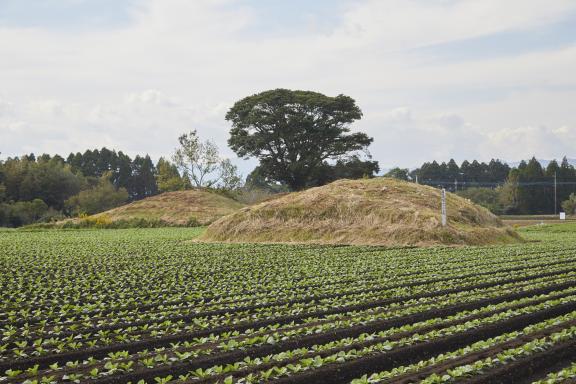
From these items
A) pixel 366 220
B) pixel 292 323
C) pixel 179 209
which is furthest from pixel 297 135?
pixel 292 323

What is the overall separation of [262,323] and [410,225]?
16.7 metres

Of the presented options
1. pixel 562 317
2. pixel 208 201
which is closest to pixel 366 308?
pixel 562 317

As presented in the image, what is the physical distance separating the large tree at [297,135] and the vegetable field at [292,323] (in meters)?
32.7

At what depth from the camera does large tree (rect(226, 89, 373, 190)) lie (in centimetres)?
4900

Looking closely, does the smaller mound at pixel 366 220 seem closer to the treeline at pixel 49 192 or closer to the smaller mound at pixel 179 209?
the smaller mound at pixel 179 209

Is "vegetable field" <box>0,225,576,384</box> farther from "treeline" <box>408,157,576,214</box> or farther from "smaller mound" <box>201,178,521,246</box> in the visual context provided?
"treeline" <box>408,157,576,214</box>

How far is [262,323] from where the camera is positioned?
28.9ft

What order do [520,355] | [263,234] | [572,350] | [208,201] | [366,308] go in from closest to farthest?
[520,355] < [572,350] < [366,308] < [263,234] < [208,201]

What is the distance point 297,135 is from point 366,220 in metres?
23.7

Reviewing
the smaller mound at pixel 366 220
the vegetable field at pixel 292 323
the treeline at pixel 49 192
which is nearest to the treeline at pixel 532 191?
the treeline at pixel 49 192

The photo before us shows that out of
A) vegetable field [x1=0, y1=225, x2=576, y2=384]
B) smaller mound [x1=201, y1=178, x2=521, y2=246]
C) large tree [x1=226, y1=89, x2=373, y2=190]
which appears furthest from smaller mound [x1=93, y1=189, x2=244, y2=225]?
vegetable field [x1=0, y1=225, x2=576, y2=384]

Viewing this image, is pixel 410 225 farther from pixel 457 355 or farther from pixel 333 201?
pixel 457 355

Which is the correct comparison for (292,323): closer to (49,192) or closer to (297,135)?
(297,135)

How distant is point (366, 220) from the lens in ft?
85.6
